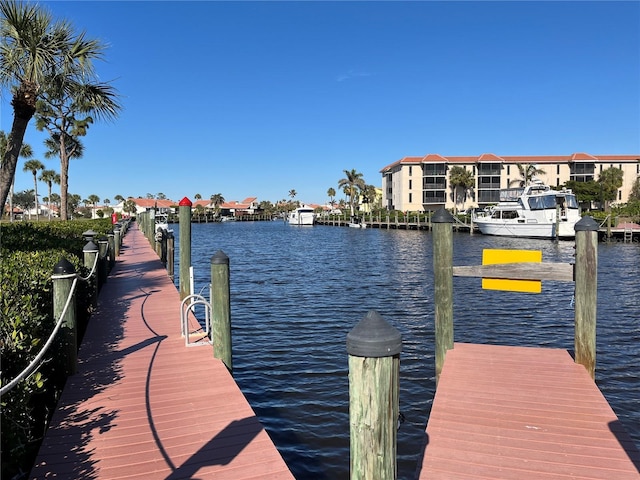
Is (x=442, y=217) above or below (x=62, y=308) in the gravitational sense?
above

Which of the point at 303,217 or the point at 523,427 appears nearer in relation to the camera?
the point at 523,427

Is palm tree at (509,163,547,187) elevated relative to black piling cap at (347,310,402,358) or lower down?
elevated

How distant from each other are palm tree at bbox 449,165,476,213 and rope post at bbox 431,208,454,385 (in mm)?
78229

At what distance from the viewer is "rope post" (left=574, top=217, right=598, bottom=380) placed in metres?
6.01

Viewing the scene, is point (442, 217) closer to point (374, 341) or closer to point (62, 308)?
point (374, 341)

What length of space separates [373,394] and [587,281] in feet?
14.9

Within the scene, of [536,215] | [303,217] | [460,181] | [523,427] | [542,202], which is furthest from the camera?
[303,217]

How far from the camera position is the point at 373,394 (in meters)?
2.65

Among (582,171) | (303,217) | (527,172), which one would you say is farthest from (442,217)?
(303,217)

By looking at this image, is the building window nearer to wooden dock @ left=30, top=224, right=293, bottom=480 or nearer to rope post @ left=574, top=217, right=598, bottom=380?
rope post @ left=574, top=217, right=598, bottom=380

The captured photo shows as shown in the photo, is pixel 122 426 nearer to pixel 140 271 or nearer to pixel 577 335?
pixel 577 335

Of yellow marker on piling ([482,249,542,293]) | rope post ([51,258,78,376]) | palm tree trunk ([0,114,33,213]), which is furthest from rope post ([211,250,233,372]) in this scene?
palm tree trunk ([0,114,33,213])

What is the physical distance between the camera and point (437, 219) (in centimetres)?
657

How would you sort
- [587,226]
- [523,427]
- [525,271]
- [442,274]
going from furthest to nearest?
[442,274], [525,271], [587,226], [523,427]
